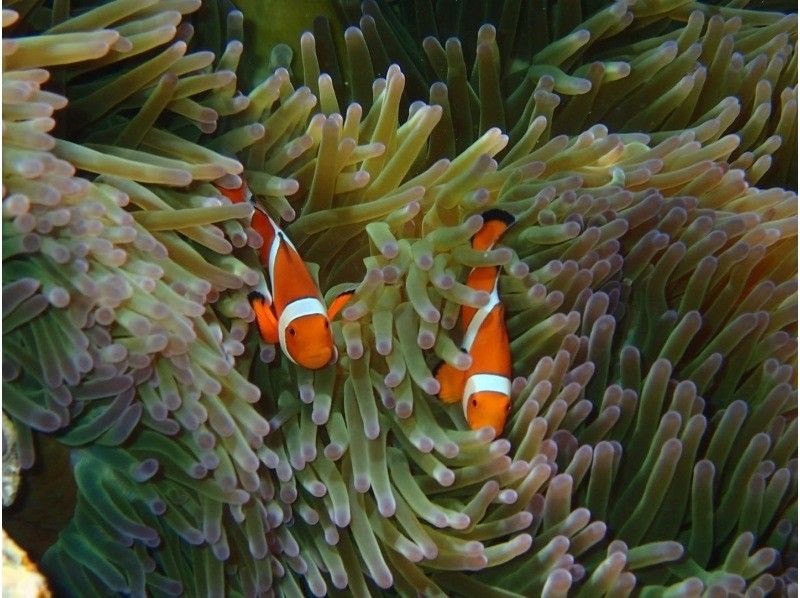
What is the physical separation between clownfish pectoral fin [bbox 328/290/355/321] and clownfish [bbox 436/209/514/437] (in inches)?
7.3

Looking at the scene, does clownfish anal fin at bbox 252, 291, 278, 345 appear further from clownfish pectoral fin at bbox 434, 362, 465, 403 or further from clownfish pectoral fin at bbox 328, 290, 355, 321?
clownfish pectoral fin at bbox 434, 362, 465, 403

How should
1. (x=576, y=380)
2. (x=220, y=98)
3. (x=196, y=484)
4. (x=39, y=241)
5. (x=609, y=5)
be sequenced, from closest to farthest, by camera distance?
1. (x=39, y=241)
2. (x=196, y=484)
3. (x=576, y=380)
4. (x=220, y=98)
5. (x=609, y=5)

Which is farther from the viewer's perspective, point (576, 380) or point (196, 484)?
point (576, 380)

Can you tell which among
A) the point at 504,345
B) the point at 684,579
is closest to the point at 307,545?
the point at 504,345

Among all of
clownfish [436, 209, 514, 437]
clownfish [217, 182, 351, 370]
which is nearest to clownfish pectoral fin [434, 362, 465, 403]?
clownfish [436, 209, 514, 437]

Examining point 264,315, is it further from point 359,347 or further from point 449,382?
point 449,382

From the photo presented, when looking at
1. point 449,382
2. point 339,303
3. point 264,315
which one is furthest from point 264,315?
point 449,382

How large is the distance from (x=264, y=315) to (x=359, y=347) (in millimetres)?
151

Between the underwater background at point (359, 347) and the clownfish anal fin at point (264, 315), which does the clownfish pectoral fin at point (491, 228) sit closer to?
the underwater background at point (359, 347)

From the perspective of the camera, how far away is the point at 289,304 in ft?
4.34

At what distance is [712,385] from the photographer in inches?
57.9

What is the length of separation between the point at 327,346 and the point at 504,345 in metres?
0.28

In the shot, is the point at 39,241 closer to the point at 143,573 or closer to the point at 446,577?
the point at 143,573

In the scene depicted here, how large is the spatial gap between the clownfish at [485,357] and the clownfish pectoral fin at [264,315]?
0.28 m
